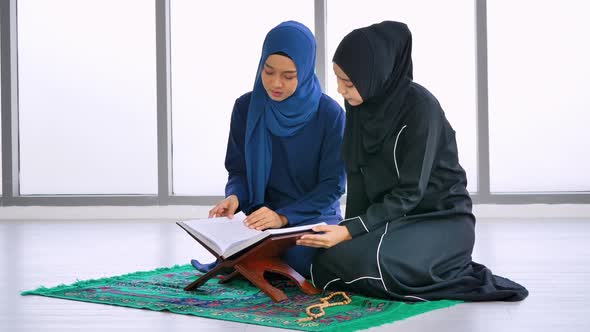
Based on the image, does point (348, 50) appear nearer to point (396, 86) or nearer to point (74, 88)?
point (396, 86)

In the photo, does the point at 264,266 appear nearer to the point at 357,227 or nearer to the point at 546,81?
the point at 357,227

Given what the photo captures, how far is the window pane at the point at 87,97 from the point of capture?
6.14 m

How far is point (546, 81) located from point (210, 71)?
7.24ft

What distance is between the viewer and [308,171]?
3.14 metres

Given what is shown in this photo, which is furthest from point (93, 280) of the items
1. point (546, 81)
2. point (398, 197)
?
point (546, 81)

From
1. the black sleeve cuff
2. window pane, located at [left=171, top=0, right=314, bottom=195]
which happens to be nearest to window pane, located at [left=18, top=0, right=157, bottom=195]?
window pane, located at [left=171, top=0, right=314, bottom=195]

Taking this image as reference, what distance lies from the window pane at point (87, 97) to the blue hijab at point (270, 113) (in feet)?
10.2

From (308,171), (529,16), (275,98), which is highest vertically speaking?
(529,16)

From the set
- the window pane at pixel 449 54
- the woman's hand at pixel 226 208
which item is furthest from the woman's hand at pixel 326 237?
the window pane at pixel 449 54

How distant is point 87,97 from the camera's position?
6.19 meters

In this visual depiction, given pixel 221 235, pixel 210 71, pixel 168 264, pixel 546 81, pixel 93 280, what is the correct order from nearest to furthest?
1. pixel 221 235
2. pixel 93 280
3. pixel 168 264
4. pixel 546 81
5. pixel 210 71

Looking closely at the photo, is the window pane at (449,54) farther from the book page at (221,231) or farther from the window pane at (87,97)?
the book page at (221,231)

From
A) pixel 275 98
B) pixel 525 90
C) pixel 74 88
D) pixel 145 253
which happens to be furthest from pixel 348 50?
pixel 74 88

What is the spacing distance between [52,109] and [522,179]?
3.21 metres
